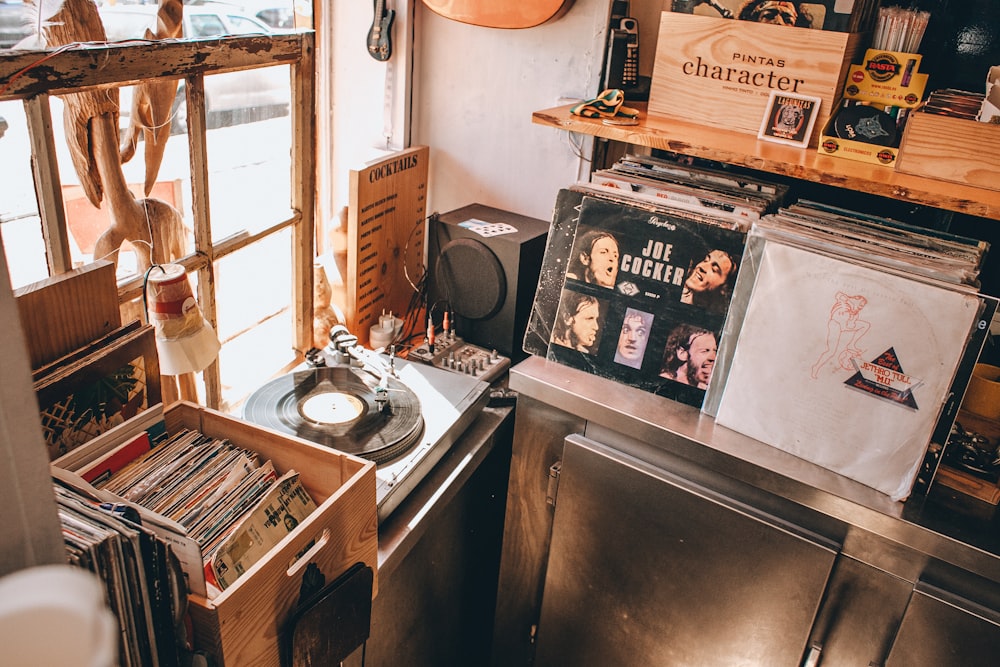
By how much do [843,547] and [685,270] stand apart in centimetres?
66

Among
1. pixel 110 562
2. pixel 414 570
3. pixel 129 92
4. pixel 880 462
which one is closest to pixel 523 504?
pixel 414 570

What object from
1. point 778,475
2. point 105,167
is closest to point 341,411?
point 105,167

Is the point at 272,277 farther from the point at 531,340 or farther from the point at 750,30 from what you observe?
the point at 750,30

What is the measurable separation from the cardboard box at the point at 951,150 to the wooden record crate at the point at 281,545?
4.02 feet

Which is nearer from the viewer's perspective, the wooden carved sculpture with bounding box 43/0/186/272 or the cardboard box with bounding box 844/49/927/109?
the wooden carved sculpture with bounding box 43/0/186/272

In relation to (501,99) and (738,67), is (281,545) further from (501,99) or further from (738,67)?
(501,99)

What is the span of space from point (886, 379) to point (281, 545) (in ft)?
3.72

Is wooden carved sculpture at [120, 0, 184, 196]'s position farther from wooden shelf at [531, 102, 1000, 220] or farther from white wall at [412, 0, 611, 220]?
white wall at [412, 0, 611, 220]

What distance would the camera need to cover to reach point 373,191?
2117mm

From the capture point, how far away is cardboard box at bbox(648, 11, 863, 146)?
1.57 metres

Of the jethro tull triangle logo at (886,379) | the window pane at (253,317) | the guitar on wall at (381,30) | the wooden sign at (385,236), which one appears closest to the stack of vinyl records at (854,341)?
the jethro tull triangle logo at (886,379)

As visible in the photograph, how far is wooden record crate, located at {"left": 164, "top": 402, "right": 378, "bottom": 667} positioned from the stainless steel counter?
580mm

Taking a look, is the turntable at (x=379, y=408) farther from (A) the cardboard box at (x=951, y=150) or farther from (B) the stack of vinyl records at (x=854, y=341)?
(A) the cardboard box at (x=951, y=150)

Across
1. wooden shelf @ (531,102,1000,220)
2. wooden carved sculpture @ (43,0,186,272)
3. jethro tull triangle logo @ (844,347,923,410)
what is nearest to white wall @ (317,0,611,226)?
wooden shelf @ (531,102,1000,220)
